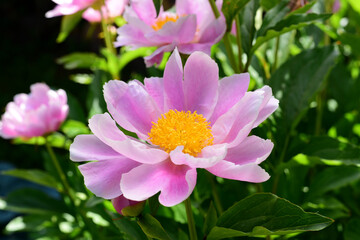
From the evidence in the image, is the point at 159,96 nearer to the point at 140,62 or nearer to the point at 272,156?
the point at 272,156

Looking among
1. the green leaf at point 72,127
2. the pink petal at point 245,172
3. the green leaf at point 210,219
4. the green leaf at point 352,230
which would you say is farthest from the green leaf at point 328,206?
the green leaf at point 72,127

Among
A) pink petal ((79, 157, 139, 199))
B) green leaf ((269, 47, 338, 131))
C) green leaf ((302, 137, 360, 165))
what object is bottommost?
green leaf ((302, 137, 360, 165))

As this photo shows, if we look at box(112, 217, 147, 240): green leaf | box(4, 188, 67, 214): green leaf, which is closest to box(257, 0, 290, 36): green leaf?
box(112, 217, 147, 240): green leaf

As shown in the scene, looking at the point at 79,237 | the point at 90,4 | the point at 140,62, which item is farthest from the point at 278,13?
the point at 140,62

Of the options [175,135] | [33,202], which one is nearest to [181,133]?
[175,135]

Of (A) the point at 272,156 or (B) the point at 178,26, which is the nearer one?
(B) the point at 178,26

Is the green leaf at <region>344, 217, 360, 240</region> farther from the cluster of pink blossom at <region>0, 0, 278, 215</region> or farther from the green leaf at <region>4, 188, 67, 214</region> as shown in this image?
the green leaf at <region>4, 188, 67, 214</region>
